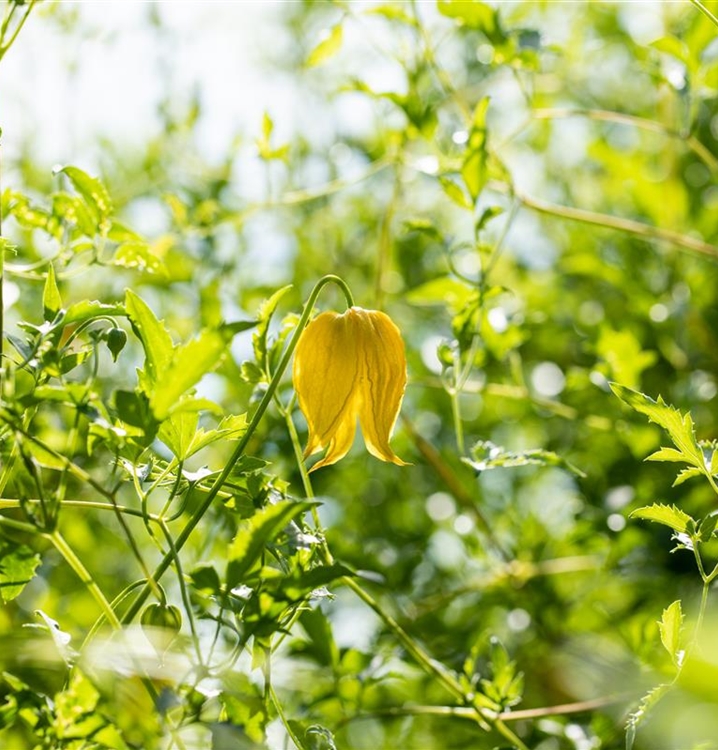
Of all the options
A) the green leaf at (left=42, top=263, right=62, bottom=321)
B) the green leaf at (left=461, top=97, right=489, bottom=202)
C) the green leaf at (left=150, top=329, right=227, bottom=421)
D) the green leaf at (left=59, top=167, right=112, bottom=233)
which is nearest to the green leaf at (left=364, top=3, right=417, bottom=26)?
the green leaf at (left=461, top=97, right=489, bottom=202)

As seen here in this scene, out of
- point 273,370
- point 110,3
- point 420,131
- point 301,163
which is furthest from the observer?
point 301,163

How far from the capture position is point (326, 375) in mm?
767

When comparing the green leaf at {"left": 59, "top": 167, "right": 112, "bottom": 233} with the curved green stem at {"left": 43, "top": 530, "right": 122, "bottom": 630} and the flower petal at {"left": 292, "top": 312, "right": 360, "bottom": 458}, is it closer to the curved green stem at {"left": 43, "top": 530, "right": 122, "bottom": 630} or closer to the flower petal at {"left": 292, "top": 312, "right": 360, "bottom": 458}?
the flower petal at {"left": 292, "top": 312, "right": 360, "bottom": 458}

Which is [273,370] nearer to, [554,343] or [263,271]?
[554,343]

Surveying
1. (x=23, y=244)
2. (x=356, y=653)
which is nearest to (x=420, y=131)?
(x=356, y=653)

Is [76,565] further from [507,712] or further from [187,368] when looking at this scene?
[507,712]

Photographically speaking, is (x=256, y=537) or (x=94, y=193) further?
(x=94, y=193)

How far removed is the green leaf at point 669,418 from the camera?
2.11 feet

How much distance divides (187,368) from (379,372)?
0.29 meters

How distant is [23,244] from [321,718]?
79 cm

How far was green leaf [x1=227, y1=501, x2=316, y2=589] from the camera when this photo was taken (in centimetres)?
52

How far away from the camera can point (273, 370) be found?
0.75 meters

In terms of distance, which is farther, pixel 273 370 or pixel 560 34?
pixel 560 34

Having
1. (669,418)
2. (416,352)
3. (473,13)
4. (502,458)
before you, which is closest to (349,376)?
(502,458)
